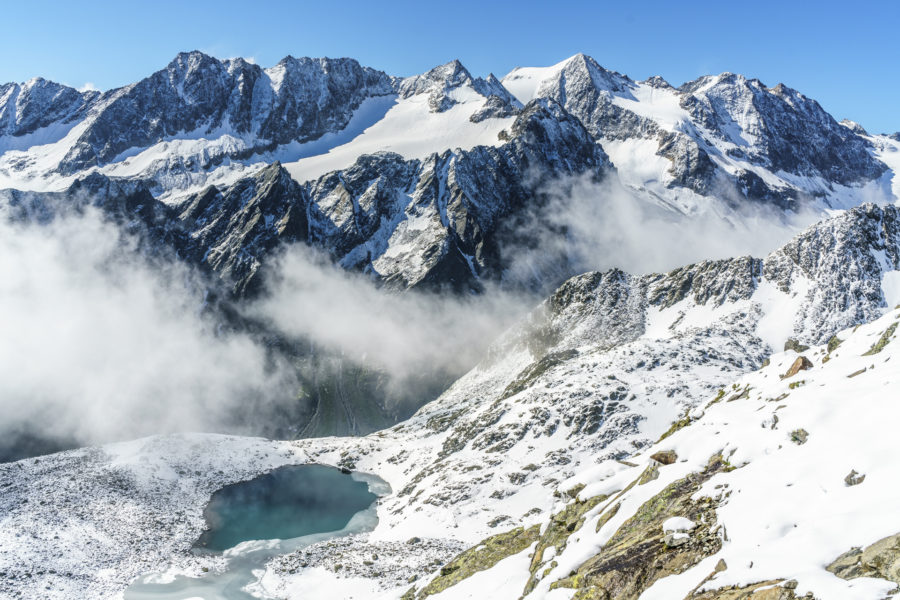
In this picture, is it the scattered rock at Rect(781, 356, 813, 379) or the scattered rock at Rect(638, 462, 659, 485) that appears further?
the scattered rock at Rect(781, 356, 813, 379)

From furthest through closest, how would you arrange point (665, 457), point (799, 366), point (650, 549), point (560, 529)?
1. point (799, 366)
2. point (560, 529)
3. point (665, 457)
4. point (650, 549)

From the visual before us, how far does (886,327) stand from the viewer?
80.6 feet

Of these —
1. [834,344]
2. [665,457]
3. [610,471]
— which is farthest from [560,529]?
[834,344]

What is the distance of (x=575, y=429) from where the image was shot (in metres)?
80.1

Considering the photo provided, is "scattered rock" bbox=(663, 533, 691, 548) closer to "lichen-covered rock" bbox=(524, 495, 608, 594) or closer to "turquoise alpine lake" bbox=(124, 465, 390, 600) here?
"lichen-covered rock" bbox=(524, 495, 608, 594)

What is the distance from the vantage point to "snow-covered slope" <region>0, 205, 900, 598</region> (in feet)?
76.9

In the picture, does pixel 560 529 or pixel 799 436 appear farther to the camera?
pixel 560 529

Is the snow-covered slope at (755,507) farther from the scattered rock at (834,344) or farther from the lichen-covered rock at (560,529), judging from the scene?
the scattered rock at (834,344)

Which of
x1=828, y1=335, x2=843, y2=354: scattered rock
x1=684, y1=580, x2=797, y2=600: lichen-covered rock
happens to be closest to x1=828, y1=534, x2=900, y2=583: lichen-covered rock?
x1=684, y1=580, x2=797, y2=600: lichen-covered rock

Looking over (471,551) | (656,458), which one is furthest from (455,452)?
(656,458)

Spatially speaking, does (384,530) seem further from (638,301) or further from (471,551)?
(638,301)

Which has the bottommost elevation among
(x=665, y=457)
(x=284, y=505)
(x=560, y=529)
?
(x=284, y=505)

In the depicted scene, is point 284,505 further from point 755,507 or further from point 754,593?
point 754,593

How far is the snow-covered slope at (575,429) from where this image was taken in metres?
23.4
